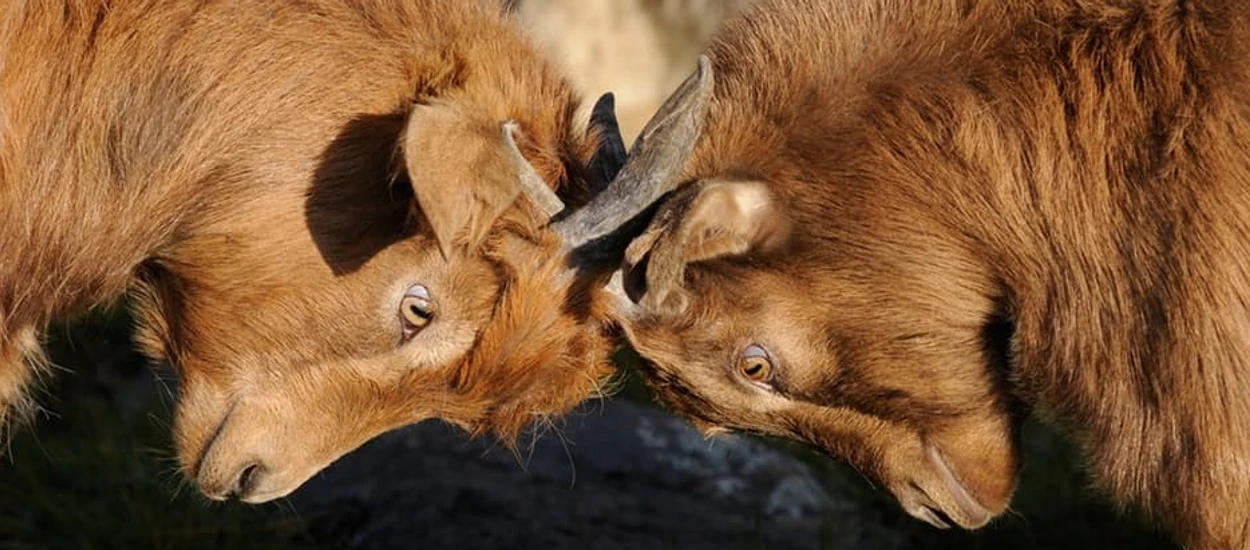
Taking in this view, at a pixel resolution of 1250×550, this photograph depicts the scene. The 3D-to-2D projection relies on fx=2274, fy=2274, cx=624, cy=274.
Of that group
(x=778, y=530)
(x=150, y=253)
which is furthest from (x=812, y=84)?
(x=778, y=530)

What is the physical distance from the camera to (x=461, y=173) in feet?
17.7

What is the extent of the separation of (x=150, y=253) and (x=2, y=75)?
1.91 ft

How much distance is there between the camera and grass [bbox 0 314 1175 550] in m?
7.75

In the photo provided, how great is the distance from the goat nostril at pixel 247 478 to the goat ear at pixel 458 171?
85 centimetres

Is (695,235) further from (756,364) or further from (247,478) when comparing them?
(247,478)

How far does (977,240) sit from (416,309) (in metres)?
1.43

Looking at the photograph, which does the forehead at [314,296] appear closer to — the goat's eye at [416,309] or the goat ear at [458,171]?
the goat's eye at [416,309]

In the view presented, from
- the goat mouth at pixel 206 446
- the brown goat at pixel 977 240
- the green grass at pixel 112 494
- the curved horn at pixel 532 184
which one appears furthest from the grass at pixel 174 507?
the curved horn at pixel 532 184

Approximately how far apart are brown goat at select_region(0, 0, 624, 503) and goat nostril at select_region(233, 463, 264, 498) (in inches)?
1.0

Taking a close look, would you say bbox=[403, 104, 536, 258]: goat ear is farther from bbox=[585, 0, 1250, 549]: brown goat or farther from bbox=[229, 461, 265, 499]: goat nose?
bbox=[229, 461, 265, 499]: goat nose

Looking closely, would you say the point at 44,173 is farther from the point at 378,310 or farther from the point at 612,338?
the point at 612,338

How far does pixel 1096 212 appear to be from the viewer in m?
5.62

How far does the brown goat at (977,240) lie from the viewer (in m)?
5.54

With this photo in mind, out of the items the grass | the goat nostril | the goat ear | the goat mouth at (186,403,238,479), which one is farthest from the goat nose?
the grass
